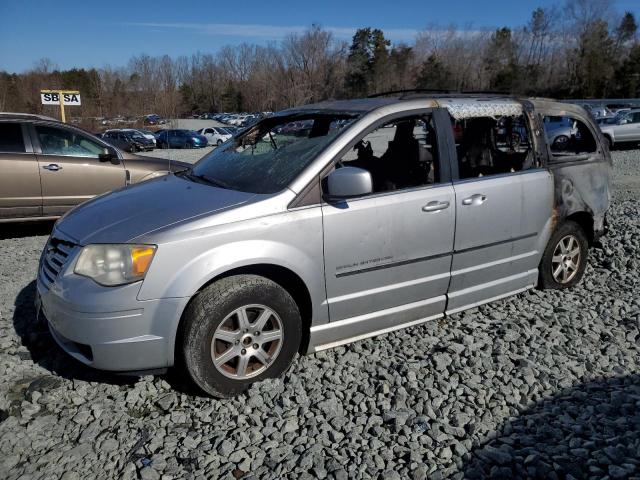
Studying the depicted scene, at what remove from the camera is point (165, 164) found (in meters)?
7.96

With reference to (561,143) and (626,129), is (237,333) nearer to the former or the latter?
(561,143)

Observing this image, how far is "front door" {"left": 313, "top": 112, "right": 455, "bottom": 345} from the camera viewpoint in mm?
3521

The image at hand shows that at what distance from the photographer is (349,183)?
3355 millimetres

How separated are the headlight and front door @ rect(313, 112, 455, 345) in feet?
3.60

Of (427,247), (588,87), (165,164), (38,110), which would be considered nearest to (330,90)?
(588,87)

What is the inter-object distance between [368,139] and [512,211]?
1.29 m

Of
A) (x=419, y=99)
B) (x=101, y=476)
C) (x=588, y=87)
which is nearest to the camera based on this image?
(x=101, y=476)

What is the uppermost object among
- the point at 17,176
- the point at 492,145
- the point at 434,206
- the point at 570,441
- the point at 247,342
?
the point at 492,145

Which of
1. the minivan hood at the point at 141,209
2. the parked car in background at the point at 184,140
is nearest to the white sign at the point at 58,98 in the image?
the parked car in background at the point at 184,140

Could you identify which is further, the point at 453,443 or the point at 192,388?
the point at 192,388

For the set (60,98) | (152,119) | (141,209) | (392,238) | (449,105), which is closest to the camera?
(141,209)

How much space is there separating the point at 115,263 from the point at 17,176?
4.83m

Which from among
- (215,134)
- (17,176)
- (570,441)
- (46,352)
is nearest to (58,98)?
(17,176)

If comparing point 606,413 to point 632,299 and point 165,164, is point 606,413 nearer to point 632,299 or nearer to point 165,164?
point 632,299
